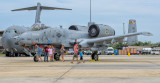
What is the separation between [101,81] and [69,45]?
14.1 metres

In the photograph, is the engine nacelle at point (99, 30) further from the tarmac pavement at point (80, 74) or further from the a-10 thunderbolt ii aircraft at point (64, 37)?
the tarmac pavement at point (80, 74)

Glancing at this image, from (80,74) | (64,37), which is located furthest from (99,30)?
(80,74)

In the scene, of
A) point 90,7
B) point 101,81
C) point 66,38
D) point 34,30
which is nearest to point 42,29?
point 34,30

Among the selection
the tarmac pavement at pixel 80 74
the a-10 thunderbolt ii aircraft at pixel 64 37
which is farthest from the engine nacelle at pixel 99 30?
the tarmac pavement at pixel 80 74

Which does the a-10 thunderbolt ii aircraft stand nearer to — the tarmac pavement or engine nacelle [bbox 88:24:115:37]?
engine nacelle [bbox 88:24:115:37]

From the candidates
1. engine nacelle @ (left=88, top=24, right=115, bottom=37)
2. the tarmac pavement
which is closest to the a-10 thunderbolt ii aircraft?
engine nacelle @ (left=88, top=24, right=115, bottom=37)

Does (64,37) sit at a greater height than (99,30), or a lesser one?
lesser

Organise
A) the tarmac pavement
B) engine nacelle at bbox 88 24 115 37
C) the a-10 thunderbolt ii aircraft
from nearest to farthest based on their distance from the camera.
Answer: the tarmac pavement
the a-10 thunderbolt ii aircraft
engine nacelle at bbox 88 24 115 37

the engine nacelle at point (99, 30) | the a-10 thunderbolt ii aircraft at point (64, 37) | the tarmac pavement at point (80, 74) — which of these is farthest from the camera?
the engine nacelle at point (99, 30)

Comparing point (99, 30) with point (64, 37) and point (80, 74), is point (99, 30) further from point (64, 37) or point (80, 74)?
point (80, 74)

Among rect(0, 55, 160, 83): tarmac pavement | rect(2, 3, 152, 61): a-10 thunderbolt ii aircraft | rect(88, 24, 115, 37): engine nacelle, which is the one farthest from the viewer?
rect(88, 24, 115, 37): engine nacelle

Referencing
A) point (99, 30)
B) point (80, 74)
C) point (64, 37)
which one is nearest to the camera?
point (80, 74)

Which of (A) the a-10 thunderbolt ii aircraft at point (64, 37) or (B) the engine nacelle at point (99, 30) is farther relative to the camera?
(B) the engine nacelle at point (99, 30)

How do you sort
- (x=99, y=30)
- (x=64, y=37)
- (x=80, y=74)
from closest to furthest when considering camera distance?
(x=80, y=74) → (x=64, y=37) → (x=99, y=30)
